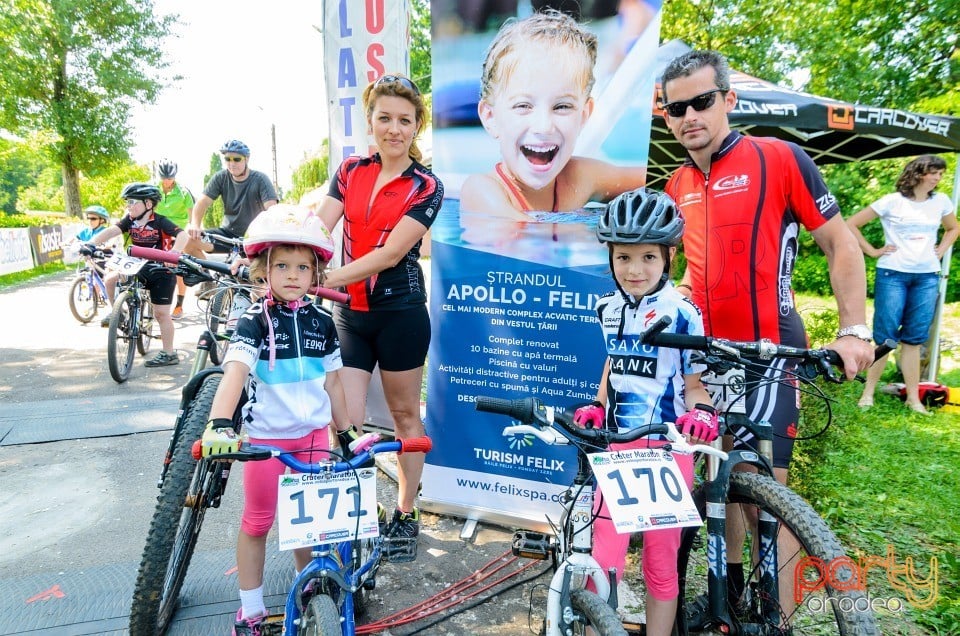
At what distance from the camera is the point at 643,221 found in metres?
2.00

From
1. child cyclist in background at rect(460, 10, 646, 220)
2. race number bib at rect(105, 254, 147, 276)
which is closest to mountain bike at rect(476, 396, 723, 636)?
child cyclist in background at rect(460, 10, 646, 220)

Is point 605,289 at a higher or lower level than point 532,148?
lower

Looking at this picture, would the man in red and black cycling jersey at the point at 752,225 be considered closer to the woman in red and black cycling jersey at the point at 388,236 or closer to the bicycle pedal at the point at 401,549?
the woman in red and black cycling jersey at the point at 388,236

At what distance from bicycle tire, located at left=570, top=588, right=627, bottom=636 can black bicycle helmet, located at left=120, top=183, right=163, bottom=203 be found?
19.9 feet

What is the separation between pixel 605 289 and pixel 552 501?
1.24 m

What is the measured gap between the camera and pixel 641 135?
2.95 metres

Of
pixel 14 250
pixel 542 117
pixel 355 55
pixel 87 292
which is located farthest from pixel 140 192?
pixel 14 250

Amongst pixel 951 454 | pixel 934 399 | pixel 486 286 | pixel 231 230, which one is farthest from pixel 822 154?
pixel 231 230

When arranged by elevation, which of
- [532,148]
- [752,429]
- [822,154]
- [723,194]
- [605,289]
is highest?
[822,154]

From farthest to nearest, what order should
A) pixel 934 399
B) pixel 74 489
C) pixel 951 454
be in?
1. pixel 934 399
2. pixel 951 454
3. pixel 74 489

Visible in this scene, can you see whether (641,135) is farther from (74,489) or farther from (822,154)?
(822,154)

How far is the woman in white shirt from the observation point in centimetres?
528

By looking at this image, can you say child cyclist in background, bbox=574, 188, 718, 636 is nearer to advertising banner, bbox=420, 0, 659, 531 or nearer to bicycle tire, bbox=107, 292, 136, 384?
advertising banner, bbox=420, 0, 659, 531

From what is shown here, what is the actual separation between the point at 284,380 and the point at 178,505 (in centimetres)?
63
